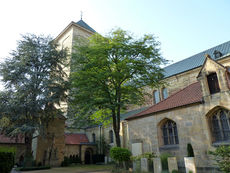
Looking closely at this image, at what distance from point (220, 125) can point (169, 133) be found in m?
4.08

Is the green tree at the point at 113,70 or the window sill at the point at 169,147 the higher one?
the green tree at the point at 113,70

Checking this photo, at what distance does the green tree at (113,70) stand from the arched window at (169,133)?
363cm

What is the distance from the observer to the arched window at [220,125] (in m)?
A: 11.7

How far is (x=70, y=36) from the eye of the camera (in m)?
41.9

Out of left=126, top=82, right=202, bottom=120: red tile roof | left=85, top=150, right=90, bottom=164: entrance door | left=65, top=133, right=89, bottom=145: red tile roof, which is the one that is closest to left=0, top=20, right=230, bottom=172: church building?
left=126, top=82, right=202, bottom=120: red tile roof

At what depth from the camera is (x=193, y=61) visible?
24828mm

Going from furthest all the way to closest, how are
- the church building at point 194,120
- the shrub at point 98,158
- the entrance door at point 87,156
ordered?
the entrance door at point 87,156
the shrub at point 98,158
the church building at point 194,120

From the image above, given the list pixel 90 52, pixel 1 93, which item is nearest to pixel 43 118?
pixel 1 93

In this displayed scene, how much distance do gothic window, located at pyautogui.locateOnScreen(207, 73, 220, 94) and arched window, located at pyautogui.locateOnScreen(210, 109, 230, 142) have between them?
148 cm

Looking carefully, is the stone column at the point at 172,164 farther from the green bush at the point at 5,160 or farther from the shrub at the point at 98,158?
the shrub at the point at 98,158

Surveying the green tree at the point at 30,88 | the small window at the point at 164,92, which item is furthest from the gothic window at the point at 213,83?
the green tree at the point at 30,88

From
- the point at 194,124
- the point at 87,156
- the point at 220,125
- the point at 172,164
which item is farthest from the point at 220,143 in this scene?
the point at 87,156

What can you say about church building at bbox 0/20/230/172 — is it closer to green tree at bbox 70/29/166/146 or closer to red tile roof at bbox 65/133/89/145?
green tree at bbox 70/29/166/146

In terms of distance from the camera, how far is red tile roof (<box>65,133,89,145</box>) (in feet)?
93.7
